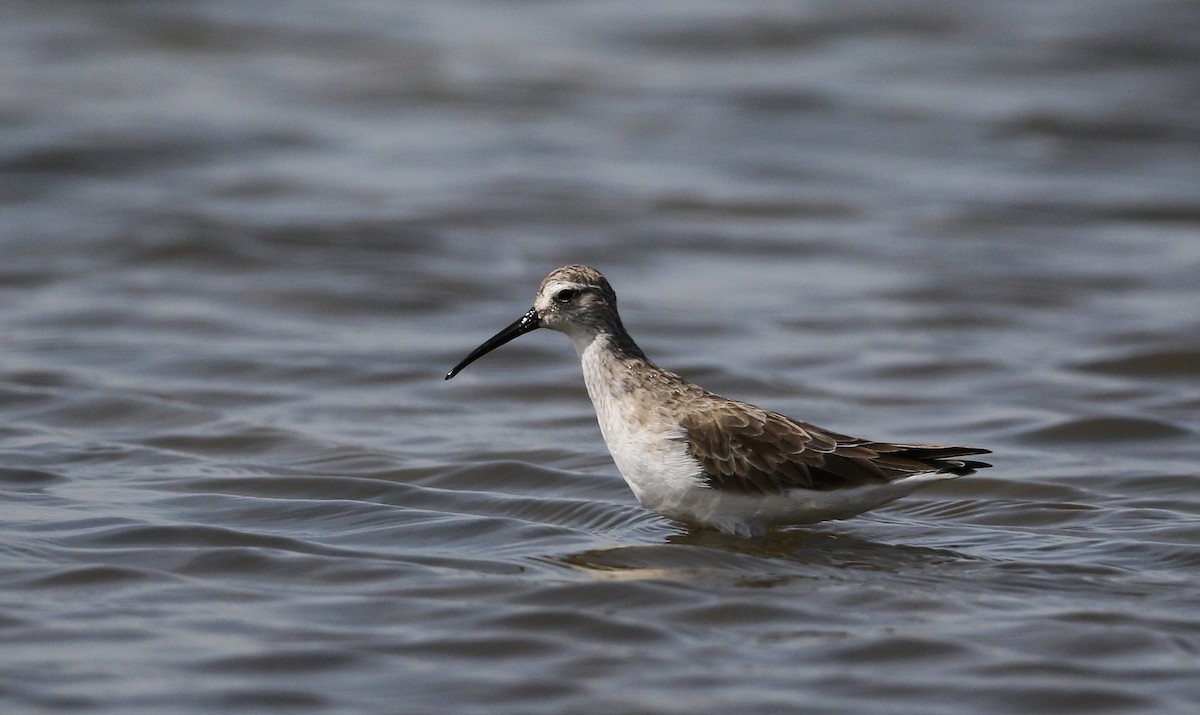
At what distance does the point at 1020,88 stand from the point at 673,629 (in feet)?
56.3

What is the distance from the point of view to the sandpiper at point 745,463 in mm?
8570

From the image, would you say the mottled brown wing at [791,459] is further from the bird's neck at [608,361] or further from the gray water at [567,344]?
the bird's neck at [608,361]

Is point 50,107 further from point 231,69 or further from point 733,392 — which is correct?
point 733,392

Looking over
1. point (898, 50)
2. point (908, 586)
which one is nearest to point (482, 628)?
point (908, 586)

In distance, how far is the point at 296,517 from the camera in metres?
9.15

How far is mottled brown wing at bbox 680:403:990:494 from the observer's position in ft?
28.1

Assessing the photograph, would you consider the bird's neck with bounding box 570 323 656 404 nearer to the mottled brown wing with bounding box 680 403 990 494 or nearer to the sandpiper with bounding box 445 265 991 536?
the sandpiper with bounding box 445 265 991 536

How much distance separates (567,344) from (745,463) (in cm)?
524

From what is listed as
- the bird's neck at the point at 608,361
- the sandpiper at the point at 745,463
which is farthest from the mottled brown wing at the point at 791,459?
the bird's neck at the point at 608,361

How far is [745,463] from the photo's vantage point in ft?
28.3

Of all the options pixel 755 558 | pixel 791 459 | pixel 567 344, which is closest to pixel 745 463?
pixel 791 459

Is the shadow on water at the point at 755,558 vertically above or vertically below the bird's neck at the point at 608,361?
below

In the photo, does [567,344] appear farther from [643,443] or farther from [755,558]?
[755,558]

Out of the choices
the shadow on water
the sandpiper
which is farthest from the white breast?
the shadow on water
